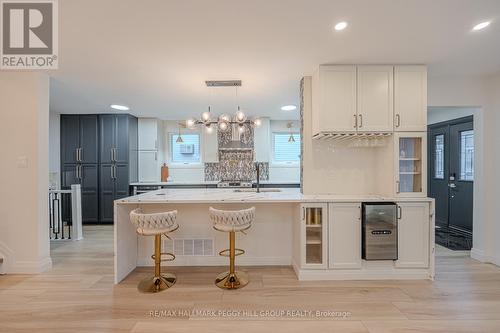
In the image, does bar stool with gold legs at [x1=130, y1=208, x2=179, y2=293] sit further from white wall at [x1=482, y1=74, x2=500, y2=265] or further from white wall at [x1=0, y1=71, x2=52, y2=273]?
white wall at [x1=482, y1=74, x2=500, y2=265]

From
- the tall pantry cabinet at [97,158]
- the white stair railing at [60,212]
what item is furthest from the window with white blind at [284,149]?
the white stair railing at [60,212]

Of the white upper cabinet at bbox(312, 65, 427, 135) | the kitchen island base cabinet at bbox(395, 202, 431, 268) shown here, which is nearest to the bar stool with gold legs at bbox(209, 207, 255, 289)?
the white upper cabinet at bbox(312, 65, 427, 135)

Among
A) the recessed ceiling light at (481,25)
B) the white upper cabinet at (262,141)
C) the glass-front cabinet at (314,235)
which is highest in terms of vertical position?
the recessed ceiling light at (481,25)

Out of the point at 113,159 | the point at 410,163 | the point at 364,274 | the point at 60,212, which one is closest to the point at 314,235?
the point at 364,274

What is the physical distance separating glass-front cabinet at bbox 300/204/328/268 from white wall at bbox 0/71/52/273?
329 centimetres

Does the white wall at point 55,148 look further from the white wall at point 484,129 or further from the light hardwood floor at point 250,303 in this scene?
the white wall at point 484,129

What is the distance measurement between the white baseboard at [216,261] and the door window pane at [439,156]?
14.3ft

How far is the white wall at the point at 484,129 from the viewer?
367 centimetres

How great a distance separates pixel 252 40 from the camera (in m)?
2.57

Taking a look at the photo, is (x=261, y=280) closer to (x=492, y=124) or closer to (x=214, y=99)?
(x=214, y=99)

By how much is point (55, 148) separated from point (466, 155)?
8591 millimetres

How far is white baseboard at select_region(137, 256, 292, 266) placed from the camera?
3613 mm

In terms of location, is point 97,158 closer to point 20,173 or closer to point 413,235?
point 20,173

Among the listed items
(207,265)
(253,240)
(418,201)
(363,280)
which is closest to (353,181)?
(418,201)
